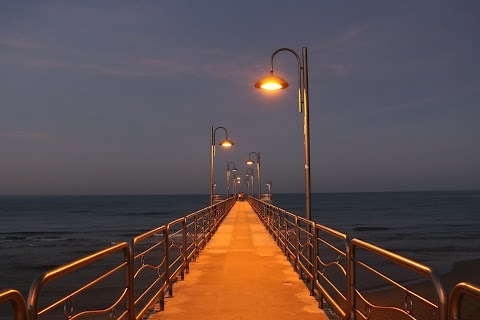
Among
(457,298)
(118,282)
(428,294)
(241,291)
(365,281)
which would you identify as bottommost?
(118,282)

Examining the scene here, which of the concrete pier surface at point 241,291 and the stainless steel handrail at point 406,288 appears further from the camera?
the concrete pier surface at point 241,291

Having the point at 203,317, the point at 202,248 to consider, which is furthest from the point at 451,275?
the point at 203,317

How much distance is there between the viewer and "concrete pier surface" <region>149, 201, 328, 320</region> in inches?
245

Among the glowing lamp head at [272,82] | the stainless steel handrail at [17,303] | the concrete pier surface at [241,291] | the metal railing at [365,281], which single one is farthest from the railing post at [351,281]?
the glowing lamp head at [272,82]

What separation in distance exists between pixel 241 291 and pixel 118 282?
15.7 m

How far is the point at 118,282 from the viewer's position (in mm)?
21672

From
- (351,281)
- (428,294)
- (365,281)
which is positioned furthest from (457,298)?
(365,281)

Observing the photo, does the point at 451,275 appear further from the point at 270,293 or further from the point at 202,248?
the point at 270,293

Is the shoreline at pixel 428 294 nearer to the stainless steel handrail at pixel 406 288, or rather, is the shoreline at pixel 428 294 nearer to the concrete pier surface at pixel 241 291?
the concrete pier surface at pixel 241 291

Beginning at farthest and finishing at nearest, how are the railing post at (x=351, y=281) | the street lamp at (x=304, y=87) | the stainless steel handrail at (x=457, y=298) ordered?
1. the street lamp at (x=304, y=87)
2. the railing post at (x=351, y=281)
3. the stainless steel handrail at (x=457, y=298)

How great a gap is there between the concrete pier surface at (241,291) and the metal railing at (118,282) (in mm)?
315

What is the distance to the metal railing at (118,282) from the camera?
3.08m

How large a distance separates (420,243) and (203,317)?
38518 mm

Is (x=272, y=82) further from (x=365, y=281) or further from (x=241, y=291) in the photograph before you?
(x=365, y=281)
